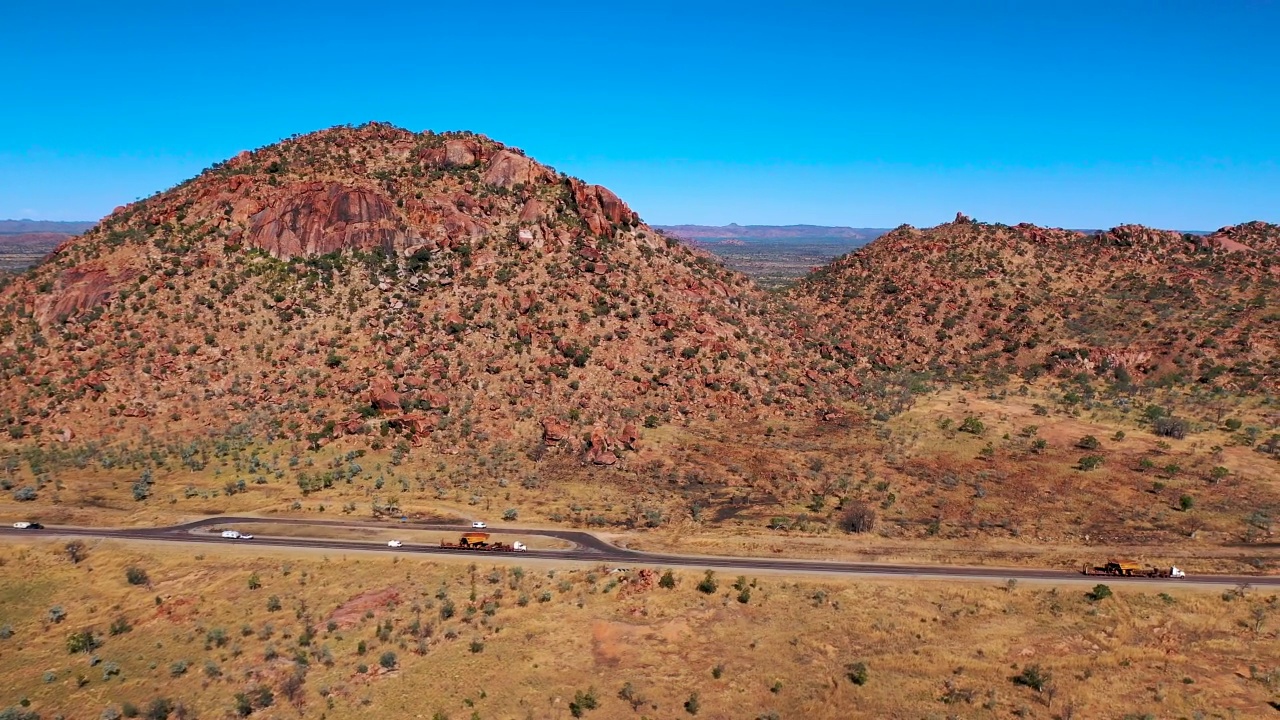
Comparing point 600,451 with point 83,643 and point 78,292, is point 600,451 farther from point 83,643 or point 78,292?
point 78,292


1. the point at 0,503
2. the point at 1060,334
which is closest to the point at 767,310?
the point at 1060,334

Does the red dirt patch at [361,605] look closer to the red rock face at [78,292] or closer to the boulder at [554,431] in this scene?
the boulder at [554,431]

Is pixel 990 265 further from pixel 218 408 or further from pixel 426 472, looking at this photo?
pixel 218 408

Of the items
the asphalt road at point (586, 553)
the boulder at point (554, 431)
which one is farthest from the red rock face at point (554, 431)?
the asphalt road at point (586, 553)

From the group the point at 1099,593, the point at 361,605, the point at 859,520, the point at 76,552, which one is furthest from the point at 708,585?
the point at 76,552

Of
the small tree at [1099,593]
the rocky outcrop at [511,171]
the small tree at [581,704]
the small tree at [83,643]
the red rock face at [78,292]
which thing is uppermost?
the rocky outcrop at [511,171]
